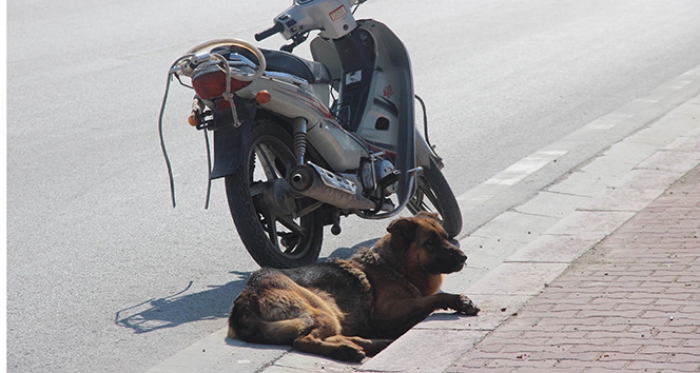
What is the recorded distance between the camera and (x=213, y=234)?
752 centimetres

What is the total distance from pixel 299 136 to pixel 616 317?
7.21ft

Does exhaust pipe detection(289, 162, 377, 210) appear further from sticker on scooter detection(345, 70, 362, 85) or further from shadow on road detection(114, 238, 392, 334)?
sticker on scooter detection(345, 70, 362, 85)

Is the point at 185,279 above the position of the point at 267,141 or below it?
below

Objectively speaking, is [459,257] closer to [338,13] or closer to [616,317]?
[616,317]

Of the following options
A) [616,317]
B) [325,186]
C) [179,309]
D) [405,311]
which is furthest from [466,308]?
[179,309]

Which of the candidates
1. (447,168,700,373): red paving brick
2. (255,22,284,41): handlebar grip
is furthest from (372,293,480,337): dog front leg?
(255,22,284,41): handlebar grip

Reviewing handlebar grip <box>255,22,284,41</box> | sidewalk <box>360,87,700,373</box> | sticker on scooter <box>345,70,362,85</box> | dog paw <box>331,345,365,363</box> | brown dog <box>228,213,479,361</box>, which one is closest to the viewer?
sidewalk <box>360,87,700,373</box>

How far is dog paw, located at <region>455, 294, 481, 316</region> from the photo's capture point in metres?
5.52

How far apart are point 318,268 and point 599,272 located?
5.19 ft

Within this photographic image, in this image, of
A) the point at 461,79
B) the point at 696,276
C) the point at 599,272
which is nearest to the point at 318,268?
the point at 599,272

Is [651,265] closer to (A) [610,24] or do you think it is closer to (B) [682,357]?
(B) [682,357]

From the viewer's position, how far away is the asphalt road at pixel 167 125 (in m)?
6.04

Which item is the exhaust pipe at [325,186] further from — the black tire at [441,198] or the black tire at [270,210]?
the black tire at [441,198]

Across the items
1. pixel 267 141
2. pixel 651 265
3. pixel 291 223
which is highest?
pixel 267 141
